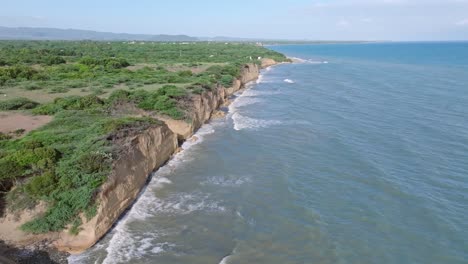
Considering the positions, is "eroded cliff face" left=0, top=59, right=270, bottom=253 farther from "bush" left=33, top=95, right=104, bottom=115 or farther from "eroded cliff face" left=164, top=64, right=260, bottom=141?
"bush" left=33, top=95, right=104, bottom=115

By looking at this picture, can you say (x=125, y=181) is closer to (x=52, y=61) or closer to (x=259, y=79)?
(x=52, y=61)

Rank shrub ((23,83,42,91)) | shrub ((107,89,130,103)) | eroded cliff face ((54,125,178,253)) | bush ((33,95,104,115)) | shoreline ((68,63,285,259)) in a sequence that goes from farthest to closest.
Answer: shrub ((23,83,42,91)), shrub ((107,89,130,103)), bush ((33,95,104,115)), shoreline ((68,63,285,259)), eroded cliff face ((54,125,178,253))

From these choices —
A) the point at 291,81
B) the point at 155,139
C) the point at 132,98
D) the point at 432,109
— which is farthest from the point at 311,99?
the point at 155,139

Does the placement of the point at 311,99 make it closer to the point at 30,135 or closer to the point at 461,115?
the point at 461,115

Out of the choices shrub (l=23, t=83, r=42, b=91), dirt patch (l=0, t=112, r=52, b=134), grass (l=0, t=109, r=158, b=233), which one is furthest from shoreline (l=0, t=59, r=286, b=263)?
shrub (l=23, t=83, r=42, b=91)

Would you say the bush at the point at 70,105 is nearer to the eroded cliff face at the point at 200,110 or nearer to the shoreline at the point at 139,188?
the eroded cliff face at the point at 200,110

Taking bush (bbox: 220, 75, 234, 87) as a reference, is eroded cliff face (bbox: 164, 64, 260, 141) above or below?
below

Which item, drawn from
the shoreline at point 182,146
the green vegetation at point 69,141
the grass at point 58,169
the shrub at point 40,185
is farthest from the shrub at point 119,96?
the shrub at point 40,185
